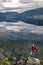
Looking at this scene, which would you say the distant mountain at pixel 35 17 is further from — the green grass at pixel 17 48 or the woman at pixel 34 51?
the woman at pixel 34 51

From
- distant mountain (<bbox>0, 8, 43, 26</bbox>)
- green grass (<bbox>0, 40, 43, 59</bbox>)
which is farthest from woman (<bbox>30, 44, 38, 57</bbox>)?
distant mountain (<bbox>0, 8, 43, 26</bbox>)

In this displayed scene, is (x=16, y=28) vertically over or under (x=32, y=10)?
under

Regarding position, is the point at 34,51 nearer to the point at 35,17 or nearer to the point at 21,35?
the point at 21,35

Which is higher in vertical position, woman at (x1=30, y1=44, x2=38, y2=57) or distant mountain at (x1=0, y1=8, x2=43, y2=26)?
distant mountain at (x1=0, y1=8, x2=43, y2=26)

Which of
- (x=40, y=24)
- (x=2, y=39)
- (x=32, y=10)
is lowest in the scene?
(x=2, y=39)

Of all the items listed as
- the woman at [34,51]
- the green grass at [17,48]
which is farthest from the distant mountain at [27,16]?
the woman at [34,51]

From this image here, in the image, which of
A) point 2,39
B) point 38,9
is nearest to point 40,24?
point 38,9

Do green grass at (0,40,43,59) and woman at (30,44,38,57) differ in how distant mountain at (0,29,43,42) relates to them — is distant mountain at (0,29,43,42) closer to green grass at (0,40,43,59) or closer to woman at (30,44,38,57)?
green grass at (0,40,43,59)

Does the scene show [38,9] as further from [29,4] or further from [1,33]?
[1,33]

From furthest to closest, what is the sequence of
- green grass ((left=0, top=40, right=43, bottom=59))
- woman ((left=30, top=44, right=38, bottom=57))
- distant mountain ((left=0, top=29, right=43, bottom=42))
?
distant mountain ((left=0, top=29, right=43, bottom=42)) → green grass ((left=0, top=40, right=43, bottom=59)) → woman ((left=30, top=44, right=38, bottom=57))
